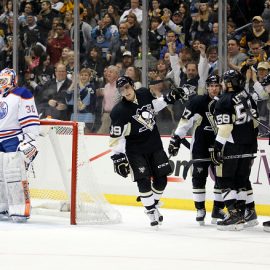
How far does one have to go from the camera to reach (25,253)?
6762 millimetres

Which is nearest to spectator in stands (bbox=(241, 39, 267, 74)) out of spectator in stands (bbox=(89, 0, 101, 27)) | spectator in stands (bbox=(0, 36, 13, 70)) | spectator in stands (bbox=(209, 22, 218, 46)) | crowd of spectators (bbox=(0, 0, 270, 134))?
crowd of spectators (bbox=(0, 0, 270, 134))

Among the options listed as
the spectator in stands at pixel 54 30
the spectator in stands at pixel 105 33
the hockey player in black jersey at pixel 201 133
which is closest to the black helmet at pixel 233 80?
the hockey player in black jersey at pixel 201 133

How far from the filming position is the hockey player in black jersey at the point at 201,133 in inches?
341

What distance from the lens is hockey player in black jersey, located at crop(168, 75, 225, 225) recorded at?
8664mm

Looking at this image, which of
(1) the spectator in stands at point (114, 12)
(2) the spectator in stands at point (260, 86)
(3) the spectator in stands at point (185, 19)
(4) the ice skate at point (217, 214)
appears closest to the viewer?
(4) the ice skate at point (217, 214)

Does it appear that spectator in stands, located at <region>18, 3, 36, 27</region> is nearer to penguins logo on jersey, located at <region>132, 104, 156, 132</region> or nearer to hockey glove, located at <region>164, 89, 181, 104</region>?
hockey glove, located at <region>164, 89, 181, 104</region>

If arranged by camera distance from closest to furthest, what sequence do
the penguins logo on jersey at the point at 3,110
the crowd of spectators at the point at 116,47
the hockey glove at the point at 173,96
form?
the hockey glove at the point at 173,96 → the penguins logo on jersey at the point at 3,110 → the crowd of spectators at the point at 116,47

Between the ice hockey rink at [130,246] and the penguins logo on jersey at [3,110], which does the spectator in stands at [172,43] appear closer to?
the ice hockey rink at [130,246]

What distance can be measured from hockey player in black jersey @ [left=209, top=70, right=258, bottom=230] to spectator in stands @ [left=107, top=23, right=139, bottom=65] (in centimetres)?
320

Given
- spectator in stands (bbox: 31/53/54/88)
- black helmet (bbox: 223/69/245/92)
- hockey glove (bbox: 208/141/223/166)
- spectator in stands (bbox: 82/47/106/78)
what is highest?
black helmet (bbox: 223/69/245/92)

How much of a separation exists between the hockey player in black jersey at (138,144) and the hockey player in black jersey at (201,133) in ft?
0.87

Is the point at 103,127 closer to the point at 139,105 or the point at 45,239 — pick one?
the point at 139,105

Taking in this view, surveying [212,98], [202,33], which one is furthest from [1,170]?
[202,33]

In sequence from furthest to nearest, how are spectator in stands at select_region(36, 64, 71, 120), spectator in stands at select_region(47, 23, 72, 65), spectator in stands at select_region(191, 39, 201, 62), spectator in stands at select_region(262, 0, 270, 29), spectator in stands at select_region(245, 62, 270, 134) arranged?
spectator in stands at select_region(47, 23, 72, 65) → spectator in stands at select_region(36, 64, 71, 120) → spectator in stands at select_region(191, 39, 201, 62) → spectator in stands at select_region(262, 0, 270, 29) → spectator in stands at select_region(245, 62, 270, 134)
